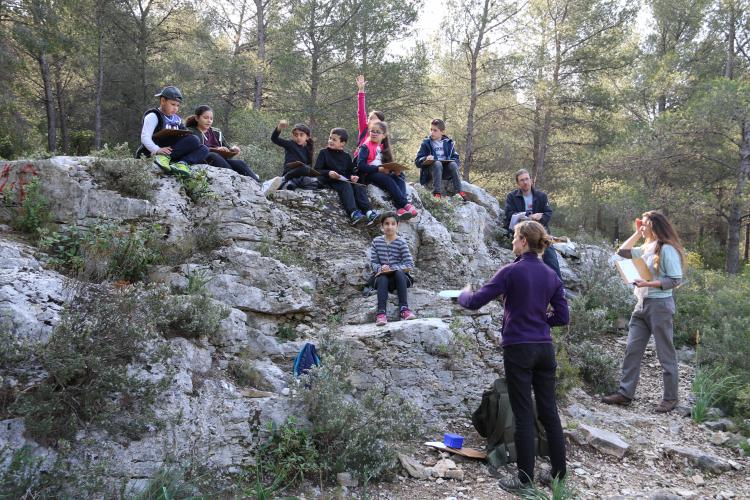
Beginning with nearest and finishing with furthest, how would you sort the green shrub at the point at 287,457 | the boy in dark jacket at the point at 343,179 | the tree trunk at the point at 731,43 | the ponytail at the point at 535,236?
the green shrub at the point at 287,457 → the ponytail at the point at 535,236 → the boy in dark jacket at the point at 343,179 → the tree trunk at the point at 731,43

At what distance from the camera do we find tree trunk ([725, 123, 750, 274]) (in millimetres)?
13047

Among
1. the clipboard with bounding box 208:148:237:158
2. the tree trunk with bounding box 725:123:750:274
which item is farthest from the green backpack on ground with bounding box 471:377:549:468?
the tree trunk with bounding box 725:123:750:274

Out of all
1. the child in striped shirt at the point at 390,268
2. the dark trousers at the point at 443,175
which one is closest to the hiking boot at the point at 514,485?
the child in striped shirt at the point at 390,268

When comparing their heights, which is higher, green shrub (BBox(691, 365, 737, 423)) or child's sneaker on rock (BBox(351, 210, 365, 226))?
child's sneaker on rock (BBox(351, 210, 365, 226))

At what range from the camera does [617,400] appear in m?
5.62

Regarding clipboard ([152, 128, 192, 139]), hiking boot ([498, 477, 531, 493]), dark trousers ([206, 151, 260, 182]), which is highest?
clipboard ([152, 128, 192, 139])

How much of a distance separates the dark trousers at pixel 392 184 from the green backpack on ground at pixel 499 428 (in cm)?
357

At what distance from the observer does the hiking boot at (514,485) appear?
3.58m

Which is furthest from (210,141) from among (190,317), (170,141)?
(190,317)

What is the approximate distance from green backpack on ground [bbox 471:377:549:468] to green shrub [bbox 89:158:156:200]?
398 cm

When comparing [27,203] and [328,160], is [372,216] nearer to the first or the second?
[328,160]

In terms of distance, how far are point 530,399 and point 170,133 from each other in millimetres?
4849

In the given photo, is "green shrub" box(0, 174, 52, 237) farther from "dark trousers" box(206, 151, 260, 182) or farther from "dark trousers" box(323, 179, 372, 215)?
"dark trousers" box(323, 179, 372, 215)

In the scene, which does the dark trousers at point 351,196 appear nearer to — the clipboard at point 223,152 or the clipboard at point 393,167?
the clipboard at point 393,167
